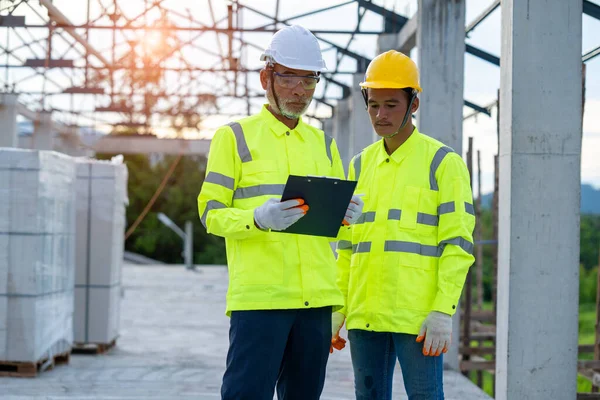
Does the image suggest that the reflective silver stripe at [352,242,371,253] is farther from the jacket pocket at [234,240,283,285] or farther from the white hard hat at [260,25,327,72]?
the white hard hat at [260,25,327,72]

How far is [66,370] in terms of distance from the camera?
28.3ft

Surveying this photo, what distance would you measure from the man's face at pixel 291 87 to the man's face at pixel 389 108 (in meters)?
0.31

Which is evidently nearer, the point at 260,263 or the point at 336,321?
the point at 260,263

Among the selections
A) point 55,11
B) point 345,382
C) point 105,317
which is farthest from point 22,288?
point 55,11

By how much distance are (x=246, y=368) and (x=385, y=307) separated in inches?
26.2

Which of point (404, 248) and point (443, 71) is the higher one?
point (443, 71)

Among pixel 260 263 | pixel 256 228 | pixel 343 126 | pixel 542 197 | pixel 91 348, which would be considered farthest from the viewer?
pixel 343 126

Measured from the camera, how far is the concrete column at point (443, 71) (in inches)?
339

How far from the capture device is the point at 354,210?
369 cm

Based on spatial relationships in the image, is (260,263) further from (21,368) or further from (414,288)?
(21,368)

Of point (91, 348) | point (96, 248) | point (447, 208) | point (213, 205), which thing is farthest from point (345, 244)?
point (91, 348)

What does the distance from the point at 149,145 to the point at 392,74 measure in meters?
24.1

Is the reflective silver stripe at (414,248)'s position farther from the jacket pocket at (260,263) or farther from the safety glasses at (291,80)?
the safety glasses at (291,80)

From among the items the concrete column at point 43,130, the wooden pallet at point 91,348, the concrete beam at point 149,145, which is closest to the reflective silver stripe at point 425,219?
the wooden pallet at point 91,348
